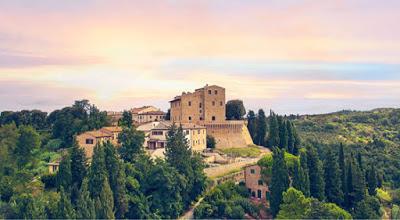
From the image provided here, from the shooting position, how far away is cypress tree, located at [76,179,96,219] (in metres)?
33.7

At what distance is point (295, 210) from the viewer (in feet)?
120

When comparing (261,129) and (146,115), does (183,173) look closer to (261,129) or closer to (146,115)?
(261,129)

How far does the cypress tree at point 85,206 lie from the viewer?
33.7m

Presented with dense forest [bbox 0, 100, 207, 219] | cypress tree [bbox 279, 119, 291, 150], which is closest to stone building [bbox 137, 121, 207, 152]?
dense forest [bbox 0, 100, 207, 219]

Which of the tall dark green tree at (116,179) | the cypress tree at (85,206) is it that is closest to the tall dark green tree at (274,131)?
the tall dark green tree at (116,179)

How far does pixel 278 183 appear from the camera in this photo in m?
40.2

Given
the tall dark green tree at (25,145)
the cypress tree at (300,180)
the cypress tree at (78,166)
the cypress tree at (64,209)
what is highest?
the tall dark green tree at (25,145)

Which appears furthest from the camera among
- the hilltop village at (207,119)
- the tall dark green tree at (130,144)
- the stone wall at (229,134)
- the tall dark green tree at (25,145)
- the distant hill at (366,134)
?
the distant hill at (366,134)

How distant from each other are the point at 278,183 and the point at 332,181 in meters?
5.88

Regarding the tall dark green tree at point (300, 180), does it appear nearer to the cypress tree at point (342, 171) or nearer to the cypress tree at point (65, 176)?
the cypress tree at point (342, 171)

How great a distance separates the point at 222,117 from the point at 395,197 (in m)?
22.2

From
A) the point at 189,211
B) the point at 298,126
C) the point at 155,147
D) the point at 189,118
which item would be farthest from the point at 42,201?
the point at 298,126

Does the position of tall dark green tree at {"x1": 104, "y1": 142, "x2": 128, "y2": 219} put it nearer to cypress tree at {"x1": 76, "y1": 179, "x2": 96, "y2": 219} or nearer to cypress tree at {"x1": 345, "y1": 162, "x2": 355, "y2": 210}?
cypress tree at {"x1": 76, "y1": 179, "x2": 96, "y2": 219}

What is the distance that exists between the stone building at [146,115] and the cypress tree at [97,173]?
87.6 ft
